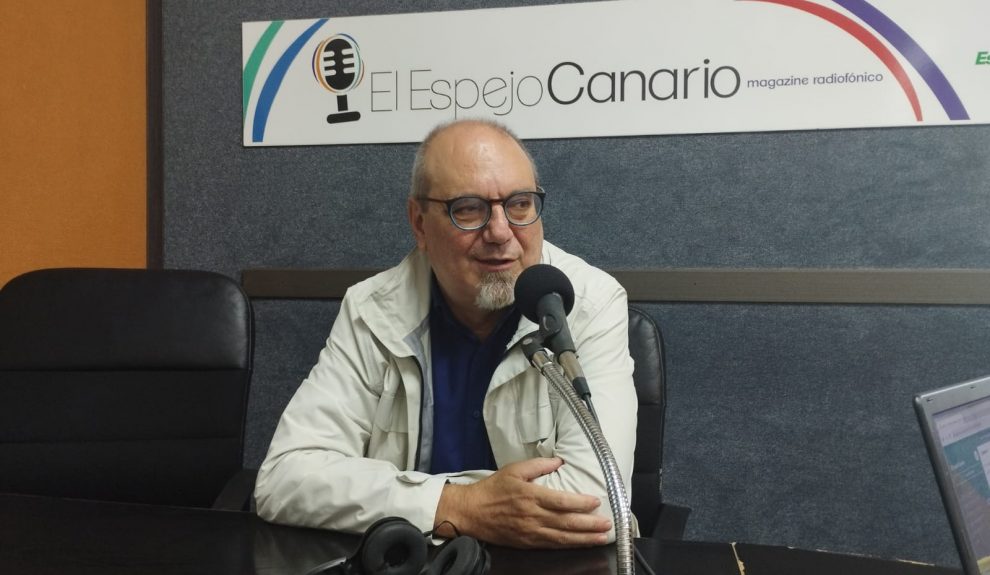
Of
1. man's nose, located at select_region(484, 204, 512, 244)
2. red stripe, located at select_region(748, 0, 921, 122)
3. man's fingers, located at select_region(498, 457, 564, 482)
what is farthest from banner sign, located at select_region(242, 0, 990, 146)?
man's fingers, located at select_region(498, 457, 564, 482)

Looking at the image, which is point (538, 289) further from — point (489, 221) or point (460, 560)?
point (489, 221)

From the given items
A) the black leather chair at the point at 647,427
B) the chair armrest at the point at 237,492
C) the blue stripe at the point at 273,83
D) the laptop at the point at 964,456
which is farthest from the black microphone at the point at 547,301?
the blue stripe at the point at 273,83

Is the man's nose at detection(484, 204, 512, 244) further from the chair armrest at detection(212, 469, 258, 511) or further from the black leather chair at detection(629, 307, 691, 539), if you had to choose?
the chair armrest at detection(212, 469, 258, 511)

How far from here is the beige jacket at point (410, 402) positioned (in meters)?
1.16

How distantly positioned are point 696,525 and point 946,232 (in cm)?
94

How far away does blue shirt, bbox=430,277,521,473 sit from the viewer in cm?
140

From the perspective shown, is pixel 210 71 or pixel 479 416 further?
pixel 210 71

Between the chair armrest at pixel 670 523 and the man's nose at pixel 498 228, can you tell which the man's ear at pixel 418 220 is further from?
the chair armrest at pixel 670 523

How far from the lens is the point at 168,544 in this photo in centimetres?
94

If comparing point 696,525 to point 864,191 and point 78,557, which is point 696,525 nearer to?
point 864,191

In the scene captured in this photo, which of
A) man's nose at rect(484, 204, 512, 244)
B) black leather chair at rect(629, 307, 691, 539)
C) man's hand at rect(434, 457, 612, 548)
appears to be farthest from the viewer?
black leather chair at rect(629, 307, 691, 539)

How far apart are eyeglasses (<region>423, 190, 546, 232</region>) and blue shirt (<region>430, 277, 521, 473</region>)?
16 centimetres

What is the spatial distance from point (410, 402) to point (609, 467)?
2.44 ft

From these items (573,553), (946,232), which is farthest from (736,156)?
(573,553)
